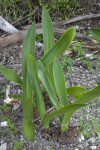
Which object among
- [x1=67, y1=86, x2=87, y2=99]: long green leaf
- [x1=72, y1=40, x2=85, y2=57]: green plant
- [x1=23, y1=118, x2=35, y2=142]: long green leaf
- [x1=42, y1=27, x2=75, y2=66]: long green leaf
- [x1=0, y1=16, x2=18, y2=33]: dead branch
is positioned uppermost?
[x1=0, y1=16, x2=18, y2=33]: dead branch

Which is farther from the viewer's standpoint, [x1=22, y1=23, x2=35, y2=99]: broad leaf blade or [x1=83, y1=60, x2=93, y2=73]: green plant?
[x1=83, y1=60, x2=93, y2=73]: green plant

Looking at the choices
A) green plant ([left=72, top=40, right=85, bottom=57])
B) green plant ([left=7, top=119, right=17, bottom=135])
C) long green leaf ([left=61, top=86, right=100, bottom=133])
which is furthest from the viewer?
green plant ([left=72, top=40, right=85, bottom=57])

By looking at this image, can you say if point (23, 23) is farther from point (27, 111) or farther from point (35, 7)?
point (27, 111)

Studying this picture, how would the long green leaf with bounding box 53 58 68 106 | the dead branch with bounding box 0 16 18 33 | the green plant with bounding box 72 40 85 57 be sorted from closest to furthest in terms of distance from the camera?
the long green leaf with bounding box 53 58 68 106 → the green plant with bounding box 72 40 85 57 → the dead branch with bounding box 0 16 18 33

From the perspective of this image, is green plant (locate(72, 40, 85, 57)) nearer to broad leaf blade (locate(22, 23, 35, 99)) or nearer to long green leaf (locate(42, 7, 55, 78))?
long green leaf (locate(42, 7, 55, 78))

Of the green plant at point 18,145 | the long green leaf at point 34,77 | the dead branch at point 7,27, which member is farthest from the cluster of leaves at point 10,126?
the dead branch at point 7,27

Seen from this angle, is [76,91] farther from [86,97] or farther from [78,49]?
[78,49]

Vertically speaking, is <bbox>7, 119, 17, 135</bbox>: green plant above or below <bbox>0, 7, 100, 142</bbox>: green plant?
below

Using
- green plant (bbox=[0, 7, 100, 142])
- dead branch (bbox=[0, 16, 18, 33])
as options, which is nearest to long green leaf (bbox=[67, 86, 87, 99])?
green plant (bbox=[0, 7, 100, 142])
